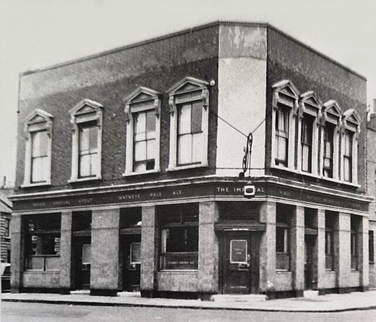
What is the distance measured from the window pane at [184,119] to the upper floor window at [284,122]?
273 centimetres

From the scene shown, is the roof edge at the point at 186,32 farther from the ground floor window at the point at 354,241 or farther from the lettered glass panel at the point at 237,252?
the lettered glass panel at the point at 237,252

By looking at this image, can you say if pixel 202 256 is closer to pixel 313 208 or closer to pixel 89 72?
pixel 313 208

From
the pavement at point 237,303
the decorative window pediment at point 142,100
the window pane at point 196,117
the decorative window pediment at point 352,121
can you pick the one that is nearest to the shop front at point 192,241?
the pavement at point 237,303

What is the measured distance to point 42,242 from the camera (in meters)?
24.1

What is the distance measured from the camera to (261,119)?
20016 millimetres

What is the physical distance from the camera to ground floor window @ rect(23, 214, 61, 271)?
2369cm

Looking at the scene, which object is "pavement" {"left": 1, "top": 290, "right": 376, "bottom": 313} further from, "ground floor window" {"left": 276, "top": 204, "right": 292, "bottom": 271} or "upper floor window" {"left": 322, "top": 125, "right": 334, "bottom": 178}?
"upper floor window" {"left": 322, "top": 125, "right": 334, "bottom": 178}

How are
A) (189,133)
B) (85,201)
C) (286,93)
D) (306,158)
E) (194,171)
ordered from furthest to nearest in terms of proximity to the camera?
(85,201) → (306,158) → (286,93) → (189,133) → (194,171)

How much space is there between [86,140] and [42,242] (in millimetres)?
4207

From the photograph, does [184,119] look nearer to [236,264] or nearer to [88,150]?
[88,150]

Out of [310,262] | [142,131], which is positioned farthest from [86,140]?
[310,262]

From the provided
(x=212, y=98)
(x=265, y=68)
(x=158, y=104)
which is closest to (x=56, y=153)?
(x=158, y=104)

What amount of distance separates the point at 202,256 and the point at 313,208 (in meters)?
4.93

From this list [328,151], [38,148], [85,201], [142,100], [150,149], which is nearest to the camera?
[150,149]
